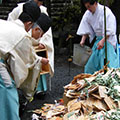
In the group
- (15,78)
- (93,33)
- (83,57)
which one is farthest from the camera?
(93,33)

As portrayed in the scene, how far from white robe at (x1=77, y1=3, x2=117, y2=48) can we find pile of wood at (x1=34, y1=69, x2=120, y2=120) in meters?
1.19

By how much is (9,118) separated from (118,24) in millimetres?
5387

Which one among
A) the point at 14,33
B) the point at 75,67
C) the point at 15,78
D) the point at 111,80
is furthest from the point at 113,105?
the point at 75,67

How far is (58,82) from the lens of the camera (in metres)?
6.23

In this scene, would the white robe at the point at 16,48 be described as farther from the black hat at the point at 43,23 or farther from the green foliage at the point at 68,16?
the green foliage at the point at 68,16

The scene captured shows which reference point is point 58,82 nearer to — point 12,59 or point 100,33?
point 100,33

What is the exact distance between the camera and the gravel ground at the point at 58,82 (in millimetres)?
4734

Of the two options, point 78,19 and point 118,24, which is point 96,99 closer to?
point 118,24

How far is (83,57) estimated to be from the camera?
4.81 metres

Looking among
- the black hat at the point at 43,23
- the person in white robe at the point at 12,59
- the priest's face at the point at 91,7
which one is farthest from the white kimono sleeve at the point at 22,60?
the priest's face at the point at 91,7

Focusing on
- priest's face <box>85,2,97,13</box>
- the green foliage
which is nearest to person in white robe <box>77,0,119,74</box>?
priest's face <box>85,2,97,13</box>

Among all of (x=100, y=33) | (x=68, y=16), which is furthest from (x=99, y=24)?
(x=68, y=16)

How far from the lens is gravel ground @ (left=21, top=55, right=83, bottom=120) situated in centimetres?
473

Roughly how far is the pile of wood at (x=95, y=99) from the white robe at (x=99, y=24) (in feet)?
3.91
